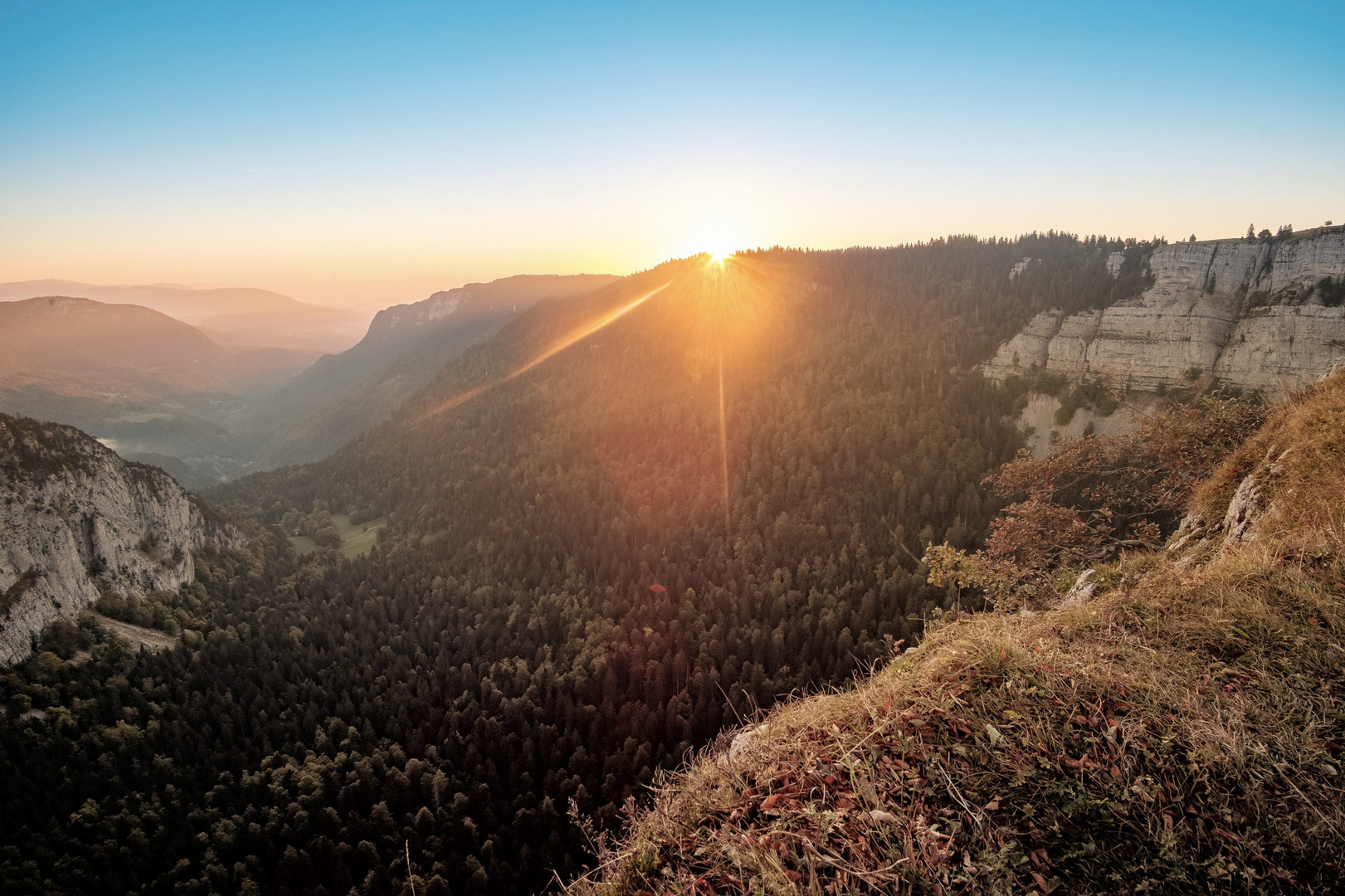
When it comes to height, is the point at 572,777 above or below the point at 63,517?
below

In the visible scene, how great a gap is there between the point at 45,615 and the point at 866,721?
103 meters

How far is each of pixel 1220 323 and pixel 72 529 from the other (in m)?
175

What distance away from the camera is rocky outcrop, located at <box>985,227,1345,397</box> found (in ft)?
245

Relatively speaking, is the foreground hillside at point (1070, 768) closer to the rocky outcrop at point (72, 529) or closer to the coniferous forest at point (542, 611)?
the coniferous forest at point (542, 611)

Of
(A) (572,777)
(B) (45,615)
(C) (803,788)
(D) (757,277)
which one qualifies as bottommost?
(A) (572,777)

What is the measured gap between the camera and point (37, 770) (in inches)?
2104

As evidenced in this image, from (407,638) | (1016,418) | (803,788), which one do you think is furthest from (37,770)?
(1016,418)

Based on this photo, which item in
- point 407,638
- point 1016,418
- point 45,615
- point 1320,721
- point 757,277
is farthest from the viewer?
point 757,277

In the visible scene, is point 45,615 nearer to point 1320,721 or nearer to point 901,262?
point 1320,721

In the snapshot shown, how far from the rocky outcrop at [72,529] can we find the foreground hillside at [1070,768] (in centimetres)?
9663

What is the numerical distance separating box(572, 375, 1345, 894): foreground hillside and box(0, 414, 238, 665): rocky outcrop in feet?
317

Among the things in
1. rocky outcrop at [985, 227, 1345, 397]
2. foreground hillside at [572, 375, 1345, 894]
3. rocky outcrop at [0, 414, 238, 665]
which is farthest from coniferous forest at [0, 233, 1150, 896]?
rocky outcrop at [985, 227, 1345, 397]

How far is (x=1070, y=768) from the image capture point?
610 cm

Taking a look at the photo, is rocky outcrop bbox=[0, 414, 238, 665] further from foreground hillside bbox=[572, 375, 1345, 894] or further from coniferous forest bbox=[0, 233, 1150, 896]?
foreground hillside bbox=[572, 375, 1345, 894]
